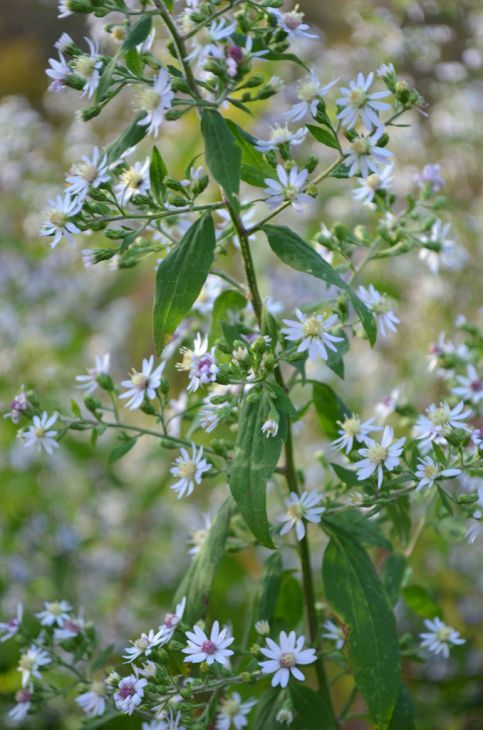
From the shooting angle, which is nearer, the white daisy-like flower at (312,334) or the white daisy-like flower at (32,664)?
the white daisy-like flower at (312,334)

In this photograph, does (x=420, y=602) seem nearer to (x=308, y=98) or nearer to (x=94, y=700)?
(x=94, y=700)

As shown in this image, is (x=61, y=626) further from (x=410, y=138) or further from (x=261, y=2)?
(x=410, y=138)

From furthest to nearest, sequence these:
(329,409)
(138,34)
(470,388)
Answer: (470,388), (329,409), (138,34)

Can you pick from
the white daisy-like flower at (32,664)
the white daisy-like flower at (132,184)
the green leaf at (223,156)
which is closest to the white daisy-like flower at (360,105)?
the green leaf at (223,156)

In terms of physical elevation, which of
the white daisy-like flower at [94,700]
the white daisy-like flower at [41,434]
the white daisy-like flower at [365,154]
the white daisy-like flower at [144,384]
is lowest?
the white daisy-like flower at [94,700]

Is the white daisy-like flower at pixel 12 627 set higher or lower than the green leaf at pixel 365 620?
higher

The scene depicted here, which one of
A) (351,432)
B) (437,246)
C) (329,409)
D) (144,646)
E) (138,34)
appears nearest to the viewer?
(138,34)

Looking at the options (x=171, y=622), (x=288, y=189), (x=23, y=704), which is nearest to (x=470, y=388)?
(x=288, y=189)

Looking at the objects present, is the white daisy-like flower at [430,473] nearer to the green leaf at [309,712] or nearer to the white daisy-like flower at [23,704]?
the green leaf at [309,712]
